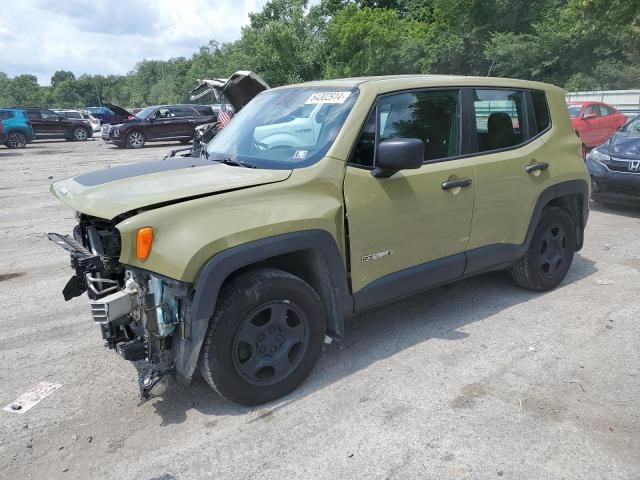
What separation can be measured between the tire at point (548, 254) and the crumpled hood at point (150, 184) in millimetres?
2541

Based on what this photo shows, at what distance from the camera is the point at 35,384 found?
3.53m

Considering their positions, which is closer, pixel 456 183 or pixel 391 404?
pixel 391 404

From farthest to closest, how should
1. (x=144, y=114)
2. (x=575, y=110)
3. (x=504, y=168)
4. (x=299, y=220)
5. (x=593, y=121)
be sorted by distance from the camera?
(x=144, y=114), (x=575, y=110), (x=593, y=121), (x=504, y=168), (x=299, y=220)

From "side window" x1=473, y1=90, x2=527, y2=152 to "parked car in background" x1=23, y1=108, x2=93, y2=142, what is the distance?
24.9 metres

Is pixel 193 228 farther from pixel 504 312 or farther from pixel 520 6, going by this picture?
pixel 520 6

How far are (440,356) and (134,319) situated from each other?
205cm

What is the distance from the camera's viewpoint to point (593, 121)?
13953 mm

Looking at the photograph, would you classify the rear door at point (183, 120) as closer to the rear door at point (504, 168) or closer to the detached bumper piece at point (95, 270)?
the rear door at point (504, 168)

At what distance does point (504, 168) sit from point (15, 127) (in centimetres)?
2322

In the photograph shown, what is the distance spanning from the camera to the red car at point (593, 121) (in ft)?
44.8

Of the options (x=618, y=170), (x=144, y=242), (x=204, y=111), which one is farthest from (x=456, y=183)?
(x=204, y=111)

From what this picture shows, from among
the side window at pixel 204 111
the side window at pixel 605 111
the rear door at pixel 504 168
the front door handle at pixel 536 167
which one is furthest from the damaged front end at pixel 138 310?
the side window at pixel 204 111

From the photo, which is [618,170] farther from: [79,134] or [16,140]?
[79,134]

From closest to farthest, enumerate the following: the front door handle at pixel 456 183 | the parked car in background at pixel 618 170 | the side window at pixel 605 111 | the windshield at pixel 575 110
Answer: the front door handle at pixel 456 183, the parked car in background at pixel 618 170, the windshield at pixel 575 110, the side window at pixel 605 111
